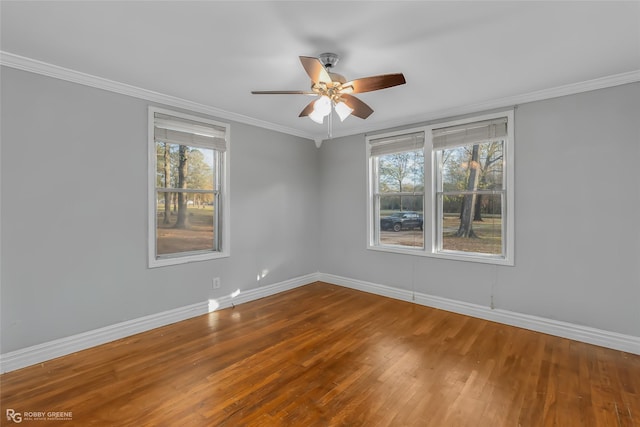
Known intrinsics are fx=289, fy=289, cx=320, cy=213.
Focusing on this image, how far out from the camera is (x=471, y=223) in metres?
3.66

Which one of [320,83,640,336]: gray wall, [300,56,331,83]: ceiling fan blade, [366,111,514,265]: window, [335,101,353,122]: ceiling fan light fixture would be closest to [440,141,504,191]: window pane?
[366,111,514,265]: window

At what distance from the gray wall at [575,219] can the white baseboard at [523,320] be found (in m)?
0.06

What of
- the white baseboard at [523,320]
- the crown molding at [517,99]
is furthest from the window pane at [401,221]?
the crown molding at [517,99]

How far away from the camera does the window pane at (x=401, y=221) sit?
4.09m

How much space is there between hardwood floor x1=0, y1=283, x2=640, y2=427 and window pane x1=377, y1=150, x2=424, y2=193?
1.89m

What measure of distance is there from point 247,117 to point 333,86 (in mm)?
2044

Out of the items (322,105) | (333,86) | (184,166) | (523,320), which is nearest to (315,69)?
(333,86)

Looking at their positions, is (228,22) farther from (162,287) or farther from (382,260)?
(382,260)

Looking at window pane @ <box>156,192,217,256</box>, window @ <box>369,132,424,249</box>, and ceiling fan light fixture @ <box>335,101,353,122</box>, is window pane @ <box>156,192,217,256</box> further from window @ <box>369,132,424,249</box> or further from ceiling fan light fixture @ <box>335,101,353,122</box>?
window @ <box>369,132,424,249</box>

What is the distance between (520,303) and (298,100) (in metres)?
3.39

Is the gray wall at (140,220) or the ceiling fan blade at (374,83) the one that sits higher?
the ceiling fan blade at (374,83)

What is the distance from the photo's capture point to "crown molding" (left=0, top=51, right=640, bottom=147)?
246 centimetres

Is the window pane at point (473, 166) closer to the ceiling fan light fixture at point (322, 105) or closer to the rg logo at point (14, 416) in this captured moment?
the ceiling fan light fixture at point (322, 105)

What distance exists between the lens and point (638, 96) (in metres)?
2.65
